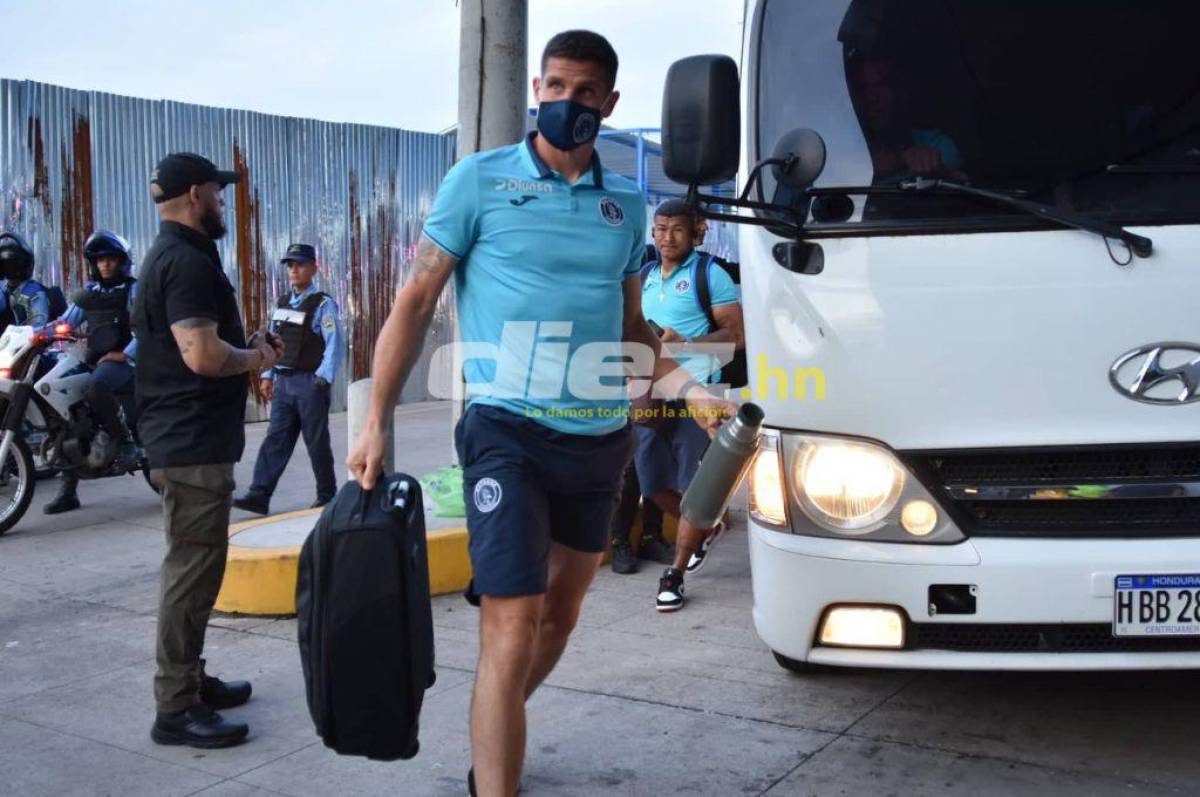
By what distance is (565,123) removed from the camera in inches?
130

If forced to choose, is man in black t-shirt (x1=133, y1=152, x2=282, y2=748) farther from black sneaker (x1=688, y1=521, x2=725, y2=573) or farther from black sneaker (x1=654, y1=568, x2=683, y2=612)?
black sneaker (x1=688, y1=521, x2=725, y2=573)

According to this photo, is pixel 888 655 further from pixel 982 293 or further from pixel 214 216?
pixel 214 216

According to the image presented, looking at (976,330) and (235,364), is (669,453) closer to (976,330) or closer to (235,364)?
(235,364)

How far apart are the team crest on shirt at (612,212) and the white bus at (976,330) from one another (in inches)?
18.9

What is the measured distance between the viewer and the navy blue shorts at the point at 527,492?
3115 mm

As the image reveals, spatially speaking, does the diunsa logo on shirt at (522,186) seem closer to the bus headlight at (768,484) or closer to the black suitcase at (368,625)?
the black suitcase at (368,625)

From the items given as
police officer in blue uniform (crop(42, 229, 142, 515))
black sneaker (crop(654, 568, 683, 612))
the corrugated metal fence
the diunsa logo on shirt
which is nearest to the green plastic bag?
black sneaker (crop(654, 568, 683, 612))

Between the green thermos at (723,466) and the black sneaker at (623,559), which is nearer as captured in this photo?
the green thermos at (723,466)

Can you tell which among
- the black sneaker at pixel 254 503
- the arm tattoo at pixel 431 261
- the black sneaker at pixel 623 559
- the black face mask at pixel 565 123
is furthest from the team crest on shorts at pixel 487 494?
the black sneaker at pixel 254 503

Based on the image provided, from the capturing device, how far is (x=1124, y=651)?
349cm

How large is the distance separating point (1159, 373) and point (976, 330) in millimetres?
485

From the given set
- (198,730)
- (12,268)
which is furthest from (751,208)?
(12,268)

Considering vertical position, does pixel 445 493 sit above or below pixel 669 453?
below

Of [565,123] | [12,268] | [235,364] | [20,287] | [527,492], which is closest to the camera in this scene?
[527,492]
